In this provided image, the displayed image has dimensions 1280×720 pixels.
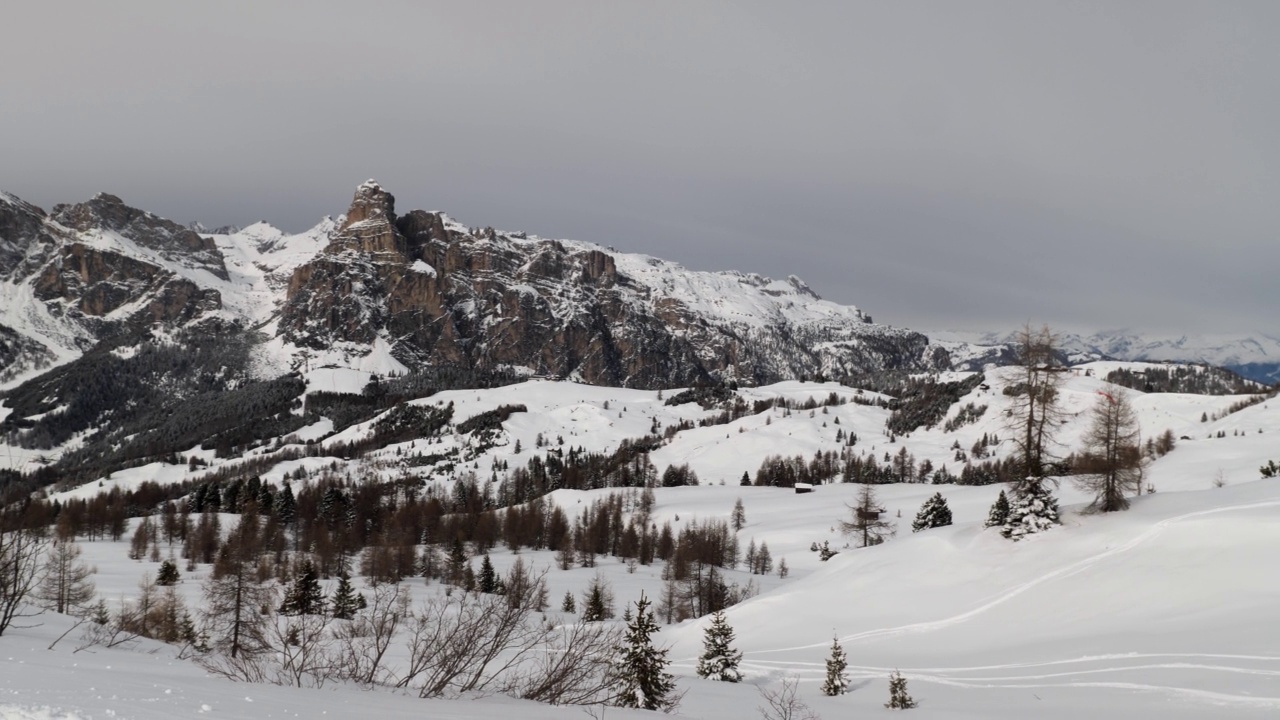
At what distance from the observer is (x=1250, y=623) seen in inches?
725

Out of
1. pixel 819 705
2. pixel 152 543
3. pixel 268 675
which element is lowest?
pixel 152 543

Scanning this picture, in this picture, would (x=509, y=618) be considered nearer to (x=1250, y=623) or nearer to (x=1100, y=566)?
(x=1250, y=623)

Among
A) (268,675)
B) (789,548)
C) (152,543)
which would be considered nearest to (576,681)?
(268,675)

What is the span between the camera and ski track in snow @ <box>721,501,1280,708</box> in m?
15.3

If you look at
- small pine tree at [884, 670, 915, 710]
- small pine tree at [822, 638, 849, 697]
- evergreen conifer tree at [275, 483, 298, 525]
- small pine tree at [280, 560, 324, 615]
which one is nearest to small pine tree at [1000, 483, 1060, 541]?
small pine tree at [822, 638, 849, 697]

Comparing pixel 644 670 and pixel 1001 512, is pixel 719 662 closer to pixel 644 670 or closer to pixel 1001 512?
pixel 644 670

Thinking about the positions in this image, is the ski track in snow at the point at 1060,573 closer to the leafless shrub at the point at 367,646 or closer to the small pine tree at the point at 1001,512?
the small pine tree at the point at 1001,512

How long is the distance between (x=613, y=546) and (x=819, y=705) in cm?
8334

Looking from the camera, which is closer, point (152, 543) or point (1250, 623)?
point (1250, 623)

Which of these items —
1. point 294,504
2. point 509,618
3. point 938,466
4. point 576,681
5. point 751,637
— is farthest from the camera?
point 938,466

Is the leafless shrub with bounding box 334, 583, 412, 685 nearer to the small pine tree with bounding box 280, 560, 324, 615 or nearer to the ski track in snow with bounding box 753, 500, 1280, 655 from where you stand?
the ski track in snow with bounding box 753, 500, 1280, 655

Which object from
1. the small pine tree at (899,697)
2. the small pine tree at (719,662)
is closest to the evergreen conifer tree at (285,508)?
the small pine tree at (719,662)

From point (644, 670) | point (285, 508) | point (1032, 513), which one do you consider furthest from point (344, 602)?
point (285, 508)

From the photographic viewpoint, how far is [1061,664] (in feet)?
65.4
